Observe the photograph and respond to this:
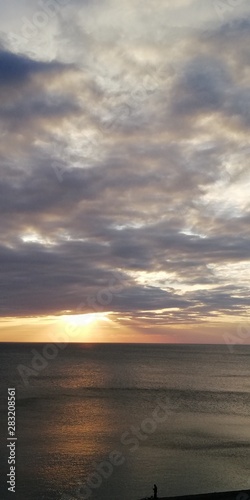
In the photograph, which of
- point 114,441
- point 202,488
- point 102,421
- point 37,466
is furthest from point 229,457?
point 102,421

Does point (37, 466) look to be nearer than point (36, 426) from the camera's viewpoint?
Yes

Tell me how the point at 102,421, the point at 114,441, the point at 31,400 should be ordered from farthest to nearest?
the point at 31,400 < the point at 102,421 < the point at 114,441

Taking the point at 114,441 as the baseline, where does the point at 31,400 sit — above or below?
above

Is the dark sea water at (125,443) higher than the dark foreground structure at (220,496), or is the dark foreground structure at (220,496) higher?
the dark sea water at (125,443)

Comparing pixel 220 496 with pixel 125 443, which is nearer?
pixel 220 496

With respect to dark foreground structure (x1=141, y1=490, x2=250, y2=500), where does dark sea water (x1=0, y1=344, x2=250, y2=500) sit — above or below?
above

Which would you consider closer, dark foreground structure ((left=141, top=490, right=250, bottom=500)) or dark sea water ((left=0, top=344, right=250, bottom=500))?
dark foreground structure ((left=141, top=490, right=250, bottom=500))

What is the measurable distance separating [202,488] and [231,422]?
35.8m

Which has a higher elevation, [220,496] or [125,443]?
[125,443]

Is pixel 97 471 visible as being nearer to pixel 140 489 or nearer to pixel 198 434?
pixel 140 489

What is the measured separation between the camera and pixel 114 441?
2331 inches

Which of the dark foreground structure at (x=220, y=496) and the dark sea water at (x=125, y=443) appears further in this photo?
the dark sea water at (x=125, y=443)

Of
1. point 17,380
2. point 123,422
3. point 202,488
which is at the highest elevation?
point 17,380

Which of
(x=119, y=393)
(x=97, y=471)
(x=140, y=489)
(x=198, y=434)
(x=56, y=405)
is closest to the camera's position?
(x=140, y=489)
